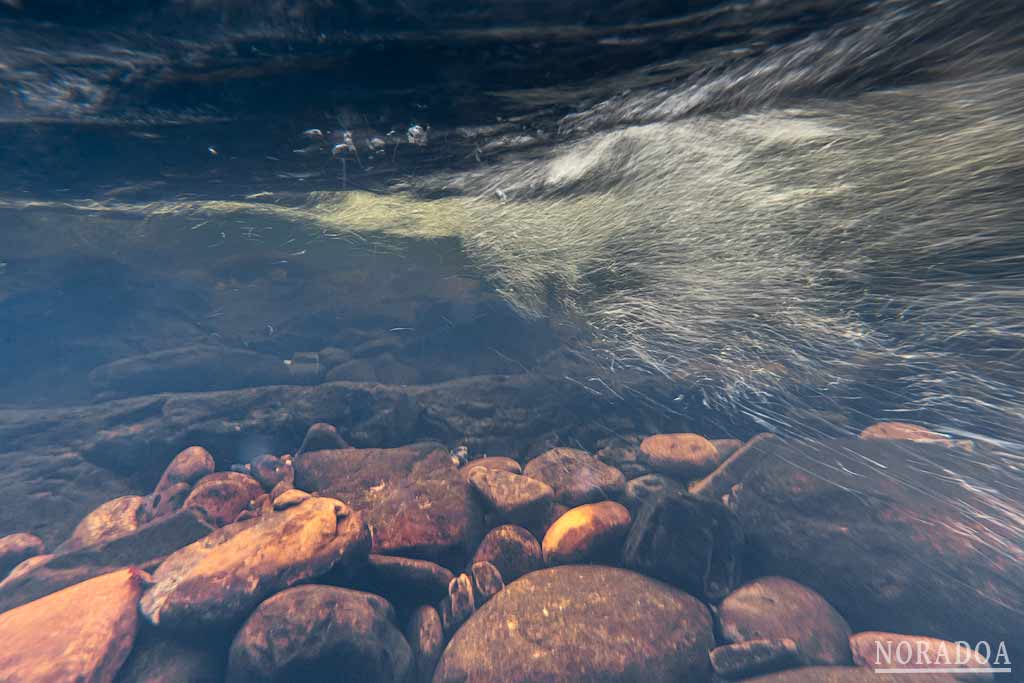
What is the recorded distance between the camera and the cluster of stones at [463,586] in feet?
11.1

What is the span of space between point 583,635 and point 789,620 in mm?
2263

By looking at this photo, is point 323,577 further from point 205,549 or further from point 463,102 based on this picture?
point 463,102

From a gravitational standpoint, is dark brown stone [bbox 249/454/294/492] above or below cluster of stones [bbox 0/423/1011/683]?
above

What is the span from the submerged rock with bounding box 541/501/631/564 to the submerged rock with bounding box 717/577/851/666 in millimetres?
1304

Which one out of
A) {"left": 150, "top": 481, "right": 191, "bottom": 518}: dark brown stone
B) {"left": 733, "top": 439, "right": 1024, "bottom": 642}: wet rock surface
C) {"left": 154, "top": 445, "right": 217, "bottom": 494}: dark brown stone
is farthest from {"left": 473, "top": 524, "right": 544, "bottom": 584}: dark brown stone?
{"left": 154, "top": 445, "right": 217, "bottom": 494}: dark brown stone

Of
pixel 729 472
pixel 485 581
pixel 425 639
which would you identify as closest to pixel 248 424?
pixel 425 639

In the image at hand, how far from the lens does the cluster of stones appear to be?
11.1 feet

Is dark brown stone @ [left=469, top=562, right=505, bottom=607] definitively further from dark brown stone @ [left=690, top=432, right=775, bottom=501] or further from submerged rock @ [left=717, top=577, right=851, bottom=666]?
dark brown stone @ [left=690, top=432, right=775, bottom=501]

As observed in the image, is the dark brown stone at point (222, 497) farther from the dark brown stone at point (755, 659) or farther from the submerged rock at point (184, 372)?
the dark brown stone at point (755, 659)

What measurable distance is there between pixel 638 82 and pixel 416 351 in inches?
361

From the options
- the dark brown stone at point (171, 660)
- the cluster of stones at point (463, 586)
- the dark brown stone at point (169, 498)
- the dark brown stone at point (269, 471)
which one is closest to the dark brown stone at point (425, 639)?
the cluster of stones at point (463, 586)

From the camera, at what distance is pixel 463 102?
3.76 metres

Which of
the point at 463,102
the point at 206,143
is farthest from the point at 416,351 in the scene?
the point at 463,102

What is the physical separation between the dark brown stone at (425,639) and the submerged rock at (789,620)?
10.1ft
